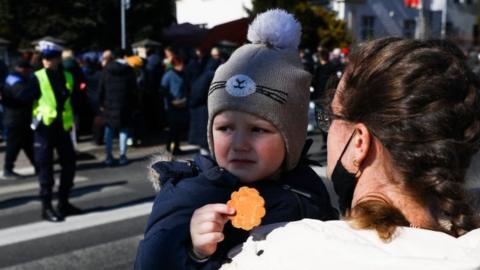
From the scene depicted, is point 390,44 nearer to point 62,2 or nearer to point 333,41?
point 333,41

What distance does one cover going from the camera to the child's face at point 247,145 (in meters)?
1.73

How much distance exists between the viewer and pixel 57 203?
6.62 m

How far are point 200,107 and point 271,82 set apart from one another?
19.4 feet

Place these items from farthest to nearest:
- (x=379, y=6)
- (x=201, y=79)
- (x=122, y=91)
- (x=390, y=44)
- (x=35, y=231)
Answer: (x=379, y=6) → (x=122, y=91) → (x=201, y=79) → (x=35, y=231) → (x=390, y=44)

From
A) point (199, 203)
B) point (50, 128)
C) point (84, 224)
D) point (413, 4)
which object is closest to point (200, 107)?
point (50, 128)

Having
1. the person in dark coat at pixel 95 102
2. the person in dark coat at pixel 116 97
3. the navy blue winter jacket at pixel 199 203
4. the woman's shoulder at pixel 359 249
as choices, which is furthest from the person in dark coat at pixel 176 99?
the woman's shoulder at pixel 359 249

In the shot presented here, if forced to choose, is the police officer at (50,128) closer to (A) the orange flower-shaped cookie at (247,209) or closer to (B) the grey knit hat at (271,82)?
(B) the grey knit hat at (271,82)

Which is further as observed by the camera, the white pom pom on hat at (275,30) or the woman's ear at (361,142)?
the white pom pom on hat at (275,30)

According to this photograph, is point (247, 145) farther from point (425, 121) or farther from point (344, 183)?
point (425, 121)

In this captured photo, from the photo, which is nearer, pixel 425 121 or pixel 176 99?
pixel 425 121

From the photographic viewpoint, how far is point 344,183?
53.8 inches

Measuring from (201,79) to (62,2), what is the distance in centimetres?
2653

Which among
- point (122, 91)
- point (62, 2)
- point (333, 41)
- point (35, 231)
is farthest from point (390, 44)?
point (62, 2)

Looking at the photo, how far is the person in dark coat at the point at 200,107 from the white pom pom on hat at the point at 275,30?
18.1ft
